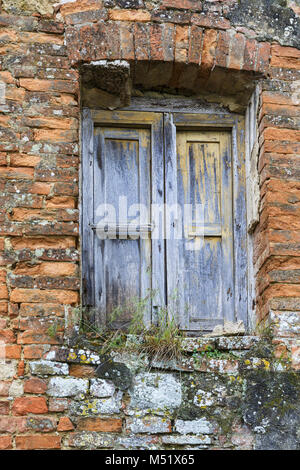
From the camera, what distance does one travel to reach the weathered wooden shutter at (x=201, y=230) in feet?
15.4

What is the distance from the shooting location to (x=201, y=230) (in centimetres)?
480

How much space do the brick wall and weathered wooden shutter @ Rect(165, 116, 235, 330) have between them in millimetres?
254

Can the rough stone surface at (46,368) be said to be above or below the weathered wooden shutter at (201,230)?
below

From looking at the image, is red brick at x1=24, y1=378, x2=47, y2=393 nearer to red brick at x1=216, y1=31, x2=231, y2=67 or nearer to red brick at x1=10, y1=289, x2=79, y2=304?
red brick at x1=10, y1=289, x2=79, y2=304

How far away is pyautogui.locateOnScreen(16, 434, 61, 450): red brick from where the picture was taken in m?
3.98

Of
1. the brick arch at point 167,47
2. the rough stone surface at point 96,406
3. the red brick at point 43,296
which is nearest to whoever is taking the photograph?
the rough stone surface at point 96,406

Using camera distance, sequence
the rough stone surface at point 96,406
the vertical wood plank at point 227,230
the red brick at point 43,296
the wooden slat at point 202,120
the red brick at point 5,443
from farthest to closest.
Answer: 1. the wooden slat at point 202,120
2. the vertical wood plank at point 227,230
3. the red brick at point 43,296
4. the rough stone surface at point 96,406
5. the red brick at point 5,443

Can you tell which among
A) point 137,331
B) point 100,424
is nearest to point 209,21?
point 137,331

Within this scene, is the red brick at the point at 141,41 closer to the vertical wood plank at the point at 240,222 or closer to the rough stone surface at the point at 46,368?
the vertical wood plank at the point at 240,222

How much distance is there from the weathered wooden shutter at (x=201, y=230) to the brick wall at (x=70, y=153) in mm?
254

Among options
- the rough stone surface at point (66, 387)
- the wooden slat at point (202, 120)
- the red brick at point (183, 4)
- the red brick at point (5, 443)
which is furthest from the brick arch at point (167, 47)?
the red brick at point (5, 443)

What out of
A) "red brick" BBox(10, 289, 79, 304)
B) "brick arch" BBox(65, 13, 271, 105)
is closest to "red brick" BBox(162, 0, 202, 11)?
"brick arch" BBox(65, 13, 271, 105)

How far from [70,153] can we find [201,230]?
1010 millimetres

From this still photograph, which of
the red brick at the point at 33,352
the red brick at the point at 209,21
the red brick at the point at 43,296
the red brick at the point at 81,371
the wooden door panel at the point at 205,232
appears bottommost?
the red brick at the point at 81,371
